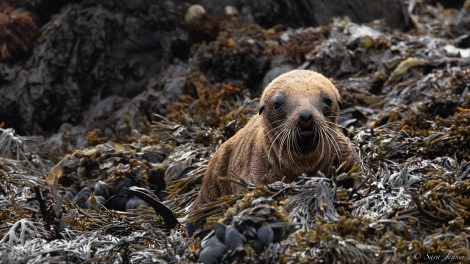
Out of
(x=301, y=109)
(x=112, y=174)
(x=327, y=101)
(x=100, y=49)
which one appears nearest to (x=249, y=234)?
(x=301, y=109)

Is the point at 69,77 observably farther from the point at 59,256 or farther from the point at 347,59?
the point at 59,256

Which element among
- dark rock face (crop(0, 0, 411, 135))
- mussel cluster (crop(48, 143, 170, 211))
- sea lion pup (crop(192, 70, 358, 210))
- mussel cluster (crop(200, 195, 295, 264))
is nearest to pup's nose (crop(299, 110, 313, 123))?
sea lion pup (crop(192, 70, 358, 210))

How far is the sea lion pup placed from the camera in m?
5.41

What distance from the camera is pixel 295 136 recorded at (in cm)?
542

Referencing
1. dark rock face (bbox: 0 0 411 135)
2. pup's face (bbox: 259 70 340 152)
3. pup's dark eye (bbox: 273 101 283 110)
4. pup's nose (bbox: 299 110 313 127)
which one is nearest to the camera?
pup's nose (bbox: 299 110 313 127)

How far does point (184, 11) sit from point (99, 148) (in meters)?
4.80

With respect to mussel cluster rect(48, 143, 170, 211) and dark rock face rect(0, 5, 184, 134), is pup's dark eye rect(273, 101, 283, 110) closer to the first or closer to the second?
mussel cluster rect(48, 143, 170, 211)

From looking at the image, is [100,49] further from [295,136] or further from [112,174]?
[295,136]

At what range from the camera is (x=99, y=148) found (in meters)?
8.66

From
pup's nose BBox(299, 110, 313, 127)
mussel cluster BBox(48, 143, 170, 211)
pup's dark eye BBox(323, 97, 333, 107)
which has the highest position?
pup's nose BBox(299, 110, 313, 127)

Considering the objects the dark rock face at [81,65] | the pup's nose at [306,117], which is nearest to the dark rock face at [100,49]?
the dark rock face at [81,65]

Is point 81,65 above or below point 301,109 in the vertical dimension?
below

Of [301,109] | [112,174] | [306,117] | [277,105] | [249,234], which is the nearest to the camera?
[249,234]

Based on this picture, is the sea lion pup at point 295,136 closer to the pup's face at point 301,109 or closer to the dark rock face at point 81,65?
the pup's face at point 301,109
